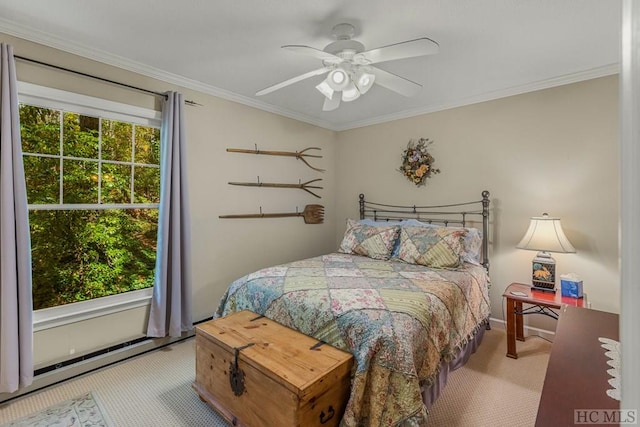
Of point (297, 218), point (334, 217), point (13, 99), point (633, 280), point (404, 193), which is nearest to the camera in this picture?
point (633, 280)

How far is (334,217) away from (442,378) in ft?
9.41

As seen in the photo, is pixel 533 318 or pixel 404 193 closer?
pixel 533 318

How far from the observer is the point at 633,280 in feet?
1.17

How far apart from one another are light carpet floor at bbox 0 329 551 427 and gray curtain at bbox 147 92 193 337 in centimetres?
34

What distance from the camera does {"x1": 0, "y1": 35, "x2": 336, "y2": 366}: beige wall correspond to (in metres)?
2.30

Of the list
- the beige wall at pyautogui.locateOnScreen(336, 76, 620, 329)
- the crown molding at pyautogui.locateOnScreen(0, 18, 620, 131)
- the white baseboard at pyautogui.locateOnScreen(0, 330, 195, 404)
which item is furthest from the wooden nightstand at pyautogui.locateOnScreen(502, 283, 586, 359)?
the white baseboard at pyautogui.locateOnScreen(0, 330, 195, 404)

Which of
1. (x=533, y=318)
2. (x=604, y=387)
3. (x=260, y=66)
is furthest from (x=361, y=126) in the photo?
(x=604, y=387)

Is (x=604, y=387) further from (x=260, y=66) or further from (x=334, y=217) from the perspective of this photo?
(x=334, y=217)

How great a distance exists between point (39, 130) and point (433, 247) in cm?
335

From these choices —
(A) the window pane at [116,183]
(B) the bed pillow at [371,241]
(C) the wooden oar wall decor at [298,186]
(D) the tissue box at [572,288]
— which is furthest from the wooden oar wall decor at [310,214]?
(D) the tissue box at [572,288]

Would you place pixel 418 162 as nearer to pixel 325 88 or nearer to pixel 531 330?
pixel 325 88

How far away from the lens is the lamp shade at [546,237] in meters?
2.53

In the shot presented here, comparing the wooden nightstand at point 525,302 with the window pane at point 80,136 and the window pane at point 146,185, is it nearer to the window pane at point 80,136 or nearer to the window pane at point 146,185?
the window pane at point 146,185

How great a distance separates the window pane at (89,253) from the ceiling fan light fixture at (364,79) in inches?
86.4
